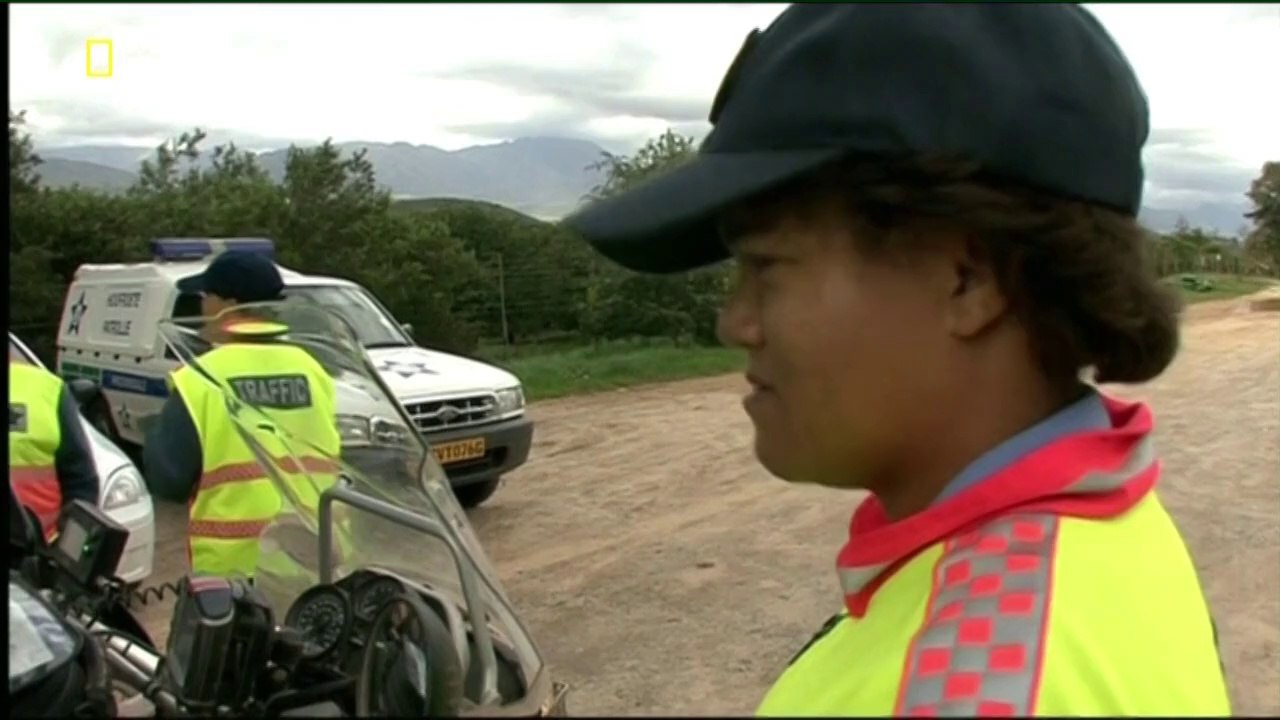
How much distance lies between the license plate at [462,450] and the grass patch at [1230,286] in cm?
497

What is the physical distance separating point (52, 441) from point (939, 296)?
2.92m

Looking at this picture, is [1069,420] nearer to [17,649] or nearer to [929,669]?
[929,669]

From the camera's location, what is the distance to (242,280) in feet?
9.63

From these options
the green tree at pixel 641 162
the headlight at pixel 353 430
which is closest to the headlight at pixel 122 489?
the headlight at pixel 353 430

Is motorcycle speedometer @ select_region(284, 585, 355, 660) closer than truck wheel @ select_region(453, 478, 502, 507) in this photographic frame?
Yes

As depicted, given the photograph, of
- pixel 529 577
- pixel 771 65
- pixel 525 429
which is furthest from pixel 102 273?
pixel 771 65

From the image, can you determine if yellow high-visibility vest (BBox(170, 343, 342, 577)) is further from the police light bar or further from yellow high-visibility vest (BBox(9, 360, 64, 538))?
the police light bar

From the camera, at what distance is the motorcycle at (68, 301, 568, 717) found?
1.34 m

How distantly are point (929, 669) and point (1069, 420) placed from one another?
21 cm

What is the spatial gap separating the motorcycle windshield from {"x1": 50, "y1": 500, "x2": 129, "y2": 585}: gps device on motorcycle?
0.19 m

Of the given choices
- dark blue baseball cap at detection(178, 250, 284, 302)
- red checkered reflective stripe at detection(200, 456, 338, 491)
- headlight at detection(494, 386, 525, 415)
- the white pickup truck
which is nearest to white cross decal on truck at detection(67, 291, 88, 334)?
the white pickup truck

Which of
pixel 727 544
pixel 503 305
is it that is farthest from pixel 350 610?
pixel 503 305

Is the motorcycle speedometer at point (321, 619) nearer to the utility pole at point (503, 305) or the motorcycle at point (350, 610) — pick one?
the motorcycle at point (350, 610)

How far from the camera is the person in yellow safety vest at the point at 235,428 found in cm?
174
